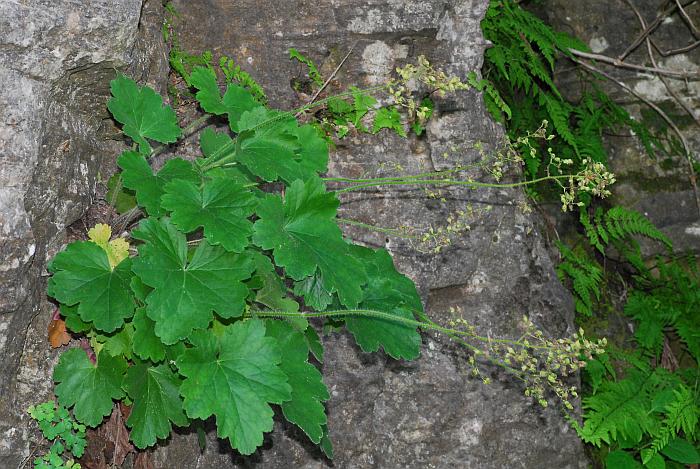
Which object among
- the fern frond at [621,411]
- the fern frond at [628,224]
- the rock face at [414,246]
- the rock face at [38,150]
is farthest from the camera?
the fern frond at [628,224]

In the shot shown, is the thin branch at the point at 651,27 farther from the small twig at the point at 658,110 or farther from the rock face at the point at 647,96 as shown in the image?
the small twig at the point at 658,110

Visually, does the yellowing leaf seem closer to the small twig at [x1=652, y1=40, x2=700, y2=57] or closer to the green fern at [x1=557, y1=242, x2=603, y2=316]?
the green fern at [x1=557, y1=242, x2=603, y2=316]

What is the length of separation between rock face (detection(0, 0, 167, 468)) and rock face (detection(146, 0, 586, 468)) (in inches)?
36.7

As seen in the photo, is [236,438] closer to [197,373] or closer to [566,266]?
[197,373]

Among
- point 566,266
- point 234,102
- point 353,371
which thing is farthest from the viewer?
point 566,266

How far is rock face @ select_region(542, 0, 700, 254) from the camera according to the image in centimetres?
513

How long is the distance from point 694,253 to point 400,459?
293cm

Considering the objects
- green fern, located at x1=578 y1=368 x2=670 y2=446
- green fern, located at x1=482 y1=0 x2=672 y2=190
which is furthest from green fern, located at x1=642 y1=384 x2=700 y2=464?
green fern, located at x1=482 y1=0 x2=672 y2=190

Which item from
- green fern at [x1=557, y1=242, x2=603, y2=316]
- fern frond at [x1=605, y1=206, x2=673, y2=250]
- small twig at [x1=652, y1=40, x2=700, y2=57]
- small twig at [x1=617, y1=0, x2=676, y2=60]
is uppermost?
small twig at [x1=617, y1=0, x2=676, y2=60]

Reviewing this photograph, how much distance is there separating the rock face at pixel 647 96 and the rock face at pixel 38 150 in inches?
140

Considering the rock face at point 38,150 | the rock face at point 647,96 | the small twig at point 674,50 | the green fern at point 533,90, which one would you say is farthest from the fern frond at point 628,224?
the rock face at point 38,150

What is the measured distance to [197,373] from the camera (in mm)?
2287

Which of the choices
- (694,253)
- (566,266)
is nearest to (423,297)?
(566,266)

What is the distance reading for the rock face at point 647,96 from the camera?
5129mm
